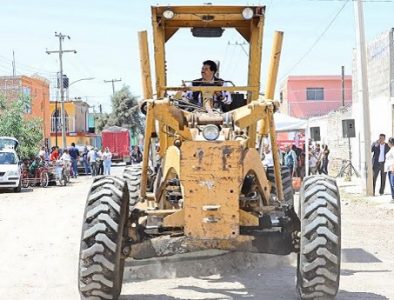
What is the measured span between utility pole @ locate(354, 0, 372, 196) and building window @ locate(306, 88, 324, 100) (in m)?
49.3

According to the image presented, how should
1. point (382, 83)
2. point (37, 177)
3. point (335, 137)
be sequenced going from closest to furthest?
1. point (382, 83)
2. point (37, 177)
3. point (335, 137)

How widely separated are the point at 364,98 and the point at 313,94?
50.0 m

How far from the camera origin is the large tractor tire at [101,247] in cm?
724

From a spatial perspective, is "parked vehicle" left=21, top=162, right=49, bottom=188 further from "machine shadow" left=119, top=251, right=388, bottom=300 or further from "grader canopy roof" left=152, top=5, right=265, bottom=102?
"grader canopy roof" left=152, top=5, right=265, bottom=102

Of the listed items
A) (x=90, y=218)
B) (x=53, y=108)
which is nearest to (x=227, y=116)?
(x=90, y=218)

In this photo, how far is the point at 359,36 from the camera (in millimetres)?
22219

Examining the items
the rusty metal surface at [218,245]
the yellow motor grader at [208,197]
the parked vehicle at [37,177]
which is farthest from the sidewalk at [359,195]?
the parked vehicle at [37,177]

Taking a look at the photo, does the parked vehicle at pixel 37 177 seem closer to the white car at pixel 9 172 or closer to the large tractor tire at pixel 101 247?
the white car at pixel 9 172

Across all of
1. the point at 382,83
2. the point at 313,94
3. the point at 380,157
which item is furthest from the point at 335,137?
the point at 313,94

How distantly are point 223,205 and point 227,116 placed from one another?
3.75ft

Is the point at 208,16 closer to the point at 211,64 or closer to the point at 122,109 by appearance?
the point at 211,64

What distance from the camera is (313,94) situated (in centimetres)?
7156

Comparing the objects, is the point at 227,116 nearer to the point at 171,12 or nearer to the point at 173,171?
the point at 173,171

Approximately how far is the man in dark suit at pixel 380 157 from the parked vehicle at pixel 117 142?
4206 centimetres
